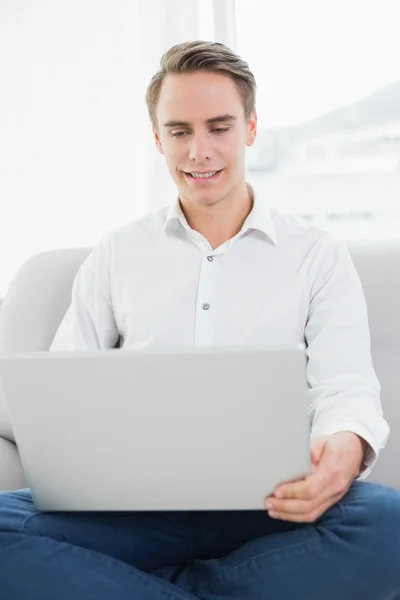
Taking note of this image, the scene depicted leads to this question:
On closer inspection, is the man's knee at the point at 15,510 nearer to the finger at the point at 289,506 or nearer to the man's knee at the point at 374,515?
the finger at the point at 289,506

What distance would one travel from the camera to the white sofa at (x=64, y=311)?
1761 millimetres

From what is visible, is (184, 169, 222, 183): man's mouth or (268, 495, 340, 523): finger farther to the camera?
(184, 169, 222, 183): man's mouth

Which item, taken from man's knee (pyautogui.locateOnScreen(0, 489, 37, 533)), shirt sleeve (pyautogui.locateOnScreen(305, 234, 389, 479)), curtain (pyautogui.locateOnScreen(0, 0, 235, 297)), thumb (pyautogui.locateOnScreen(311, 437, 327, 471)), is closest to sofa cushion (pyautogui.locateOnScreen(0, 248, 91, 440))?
man's knee (pyautogui.locateOnScreen(0, 489, 37, 533))

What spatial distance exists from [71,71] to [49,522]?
6.35ft

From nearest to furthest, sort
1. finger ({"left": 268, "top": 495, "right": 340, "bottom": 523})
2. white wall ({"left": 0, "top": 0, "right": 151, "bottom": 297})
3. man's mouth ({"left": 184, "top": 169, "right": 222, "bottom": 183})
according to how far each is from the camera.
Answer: finger ({"left": 268, "top": 495, "right": 340, "bottom": 523})
man's mouth ({"left": 184, "top": 169, "right": 222, "bottom": 183})
white wall ({"left": 0, "top": 0, "right": 151, "bottom": 297})

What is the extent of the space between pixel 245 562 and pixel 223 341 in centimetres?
50

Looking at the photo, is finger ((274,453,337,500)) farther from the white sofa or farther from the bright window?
the bright window

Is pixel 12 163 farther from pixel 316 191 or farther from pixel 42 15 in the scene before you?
pixel 316 191

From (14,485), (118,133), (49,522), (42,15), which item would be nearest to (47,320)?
Result: (14,485)

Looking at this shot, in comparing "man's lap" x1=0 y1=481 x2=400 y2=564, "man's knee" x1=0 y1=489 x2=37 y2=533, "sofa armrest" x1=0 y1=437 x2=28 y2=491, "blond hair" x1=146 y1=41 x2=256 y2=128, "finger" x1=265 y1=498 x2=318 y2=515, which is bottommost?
"sofa armrest" x1=0 y1=437 x2=28 y2=491

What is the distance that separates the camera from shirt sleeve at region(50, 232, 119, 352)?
180 centimetres

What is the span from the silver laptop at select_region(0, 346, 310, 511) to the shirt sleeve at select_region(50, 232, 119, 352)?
57 cm

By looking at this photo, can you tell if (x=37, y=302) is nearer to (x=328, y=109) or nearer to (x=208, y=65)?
(x=208, y=65)

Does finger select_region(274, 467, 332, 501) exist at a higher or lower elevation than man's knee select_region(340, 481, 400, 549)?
higher
